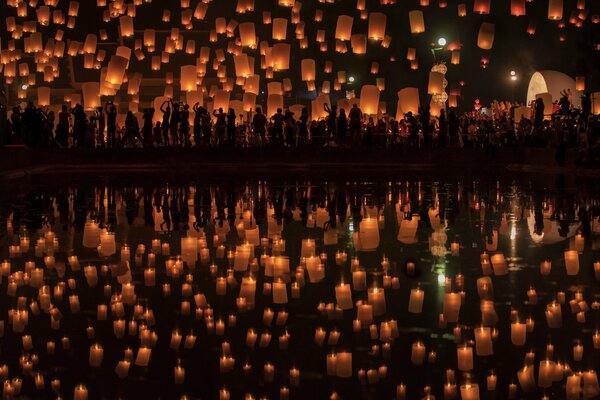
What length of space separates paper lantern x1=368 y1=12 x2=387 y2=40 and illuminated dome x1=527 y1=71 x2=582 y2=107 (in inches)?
→ 626

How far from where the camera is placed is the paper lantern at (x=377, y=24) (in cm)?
3328

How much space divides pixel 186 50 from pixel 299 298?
4062 cm

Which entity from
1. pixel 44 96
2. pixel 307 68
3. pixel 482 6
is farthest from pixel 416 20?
pixel 44 96

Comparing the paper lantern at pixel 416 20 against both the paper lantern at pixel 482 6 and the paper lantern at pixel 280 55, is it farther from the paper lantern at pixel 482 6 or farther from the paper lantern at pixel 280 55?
the paper lantern at pixel 280 55

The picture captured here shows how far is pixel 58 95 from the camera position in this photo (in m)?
48.0

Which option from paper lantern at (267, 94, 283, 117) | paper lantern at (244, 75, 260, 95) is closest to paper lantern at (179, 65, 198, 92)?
paper lantern at (244, 75, 260, 95)

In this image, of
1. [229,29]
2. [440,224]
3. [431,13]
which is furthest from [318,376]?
[431,13]

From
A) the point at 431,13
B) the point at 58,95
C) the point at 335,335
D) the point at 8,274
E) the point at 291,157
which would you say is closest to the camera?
the point at 335,335

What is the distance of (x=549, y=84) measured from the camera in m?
48.1

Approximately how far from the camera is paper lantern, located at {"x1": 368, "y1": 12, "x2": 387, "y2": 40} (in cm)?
3328

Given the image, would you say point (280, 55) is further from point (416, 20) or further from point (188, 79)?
point (416, 20)

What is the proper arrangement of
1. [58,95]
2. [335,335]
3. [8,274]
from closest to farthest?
[335,335] → [8,274] → [58,95]

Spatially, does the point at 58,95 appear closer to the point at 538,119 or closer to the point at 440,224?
the point at 538,119

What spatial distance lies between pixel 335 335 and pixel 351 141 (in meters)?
26.9
